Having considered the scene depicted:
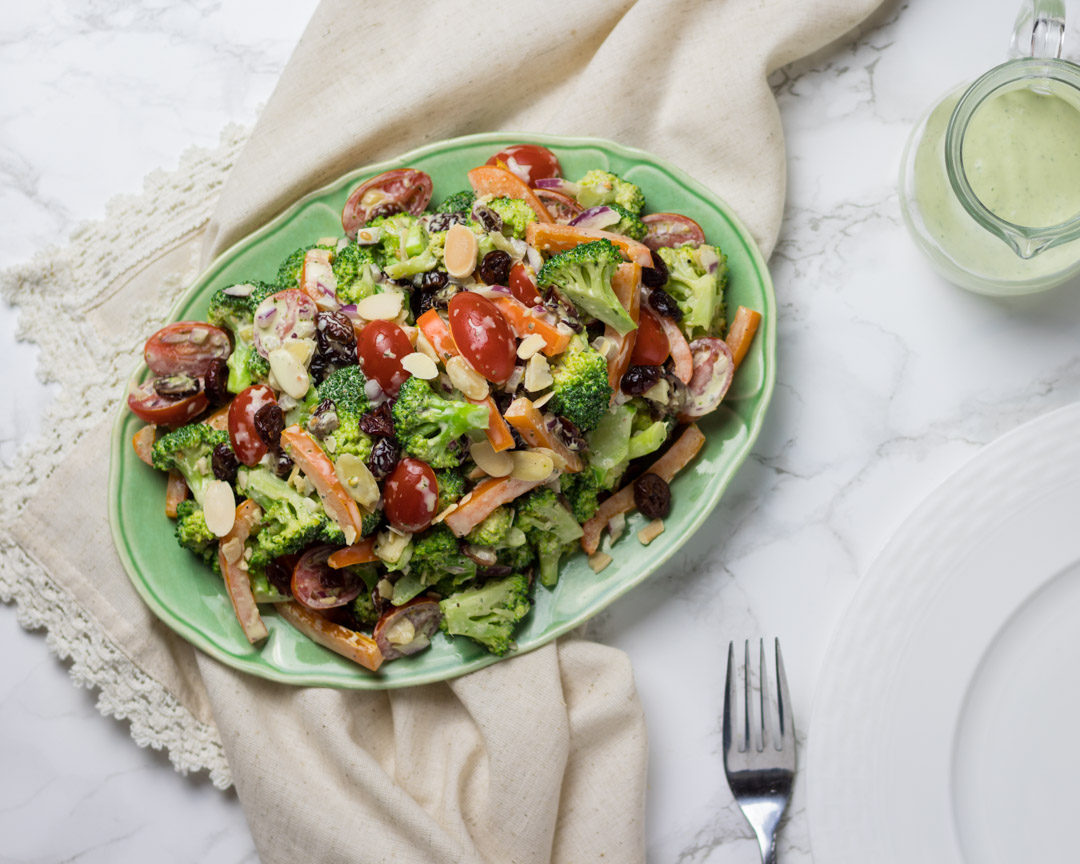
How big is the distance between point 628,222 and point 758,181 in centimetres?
49

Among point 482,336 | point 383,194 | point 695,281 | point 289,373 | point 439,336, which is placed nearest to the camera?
point 482,336

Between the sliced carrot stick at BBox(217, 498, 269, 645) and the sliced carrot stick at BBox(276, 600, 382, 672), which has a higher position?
the sliced carrot stick at BBox(217, 498, 269, 645)

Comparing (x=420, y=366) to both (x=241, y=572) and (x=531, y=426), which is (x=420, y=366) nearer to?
(x=531, y=426)

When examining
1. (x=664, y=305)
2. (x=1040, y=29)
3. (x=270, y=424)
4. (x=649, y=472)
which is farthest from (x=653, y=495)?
(x=1040, y=29)

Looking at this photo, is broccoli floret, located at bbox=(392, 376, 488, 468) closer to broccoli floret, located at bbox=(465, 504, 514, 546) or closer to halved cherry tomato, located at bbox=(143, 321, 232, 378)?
broccoli floret, located at bbox=(465, 504, 514, 546)

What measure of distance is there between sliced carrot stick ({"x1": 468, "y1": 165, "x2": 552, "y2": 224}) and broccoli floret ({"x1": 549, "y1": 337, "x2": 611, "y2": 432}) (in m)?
0.44

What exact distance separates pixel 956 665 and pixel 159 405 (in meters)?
2.46

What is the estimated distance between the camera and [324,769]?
2.58 metres

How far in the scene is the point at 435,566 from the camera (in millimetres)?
2363

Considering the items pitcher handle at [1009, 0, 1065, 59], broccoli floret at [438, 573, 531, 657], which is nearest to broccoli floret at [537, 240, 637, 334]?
broccoli floret at [438, 573, 531, 657]

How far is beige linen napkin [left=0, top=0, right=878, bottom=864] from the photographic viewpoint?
253cm

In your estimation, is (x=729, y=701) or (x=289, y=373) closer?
(x=289, y=373)

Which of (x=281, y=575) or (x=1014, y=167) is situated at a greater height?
(x=281, y=575)

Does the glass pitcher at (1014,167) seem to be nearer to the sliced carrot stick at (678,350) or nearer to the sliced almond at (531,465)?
the sliced carrot stick at (678,350)
